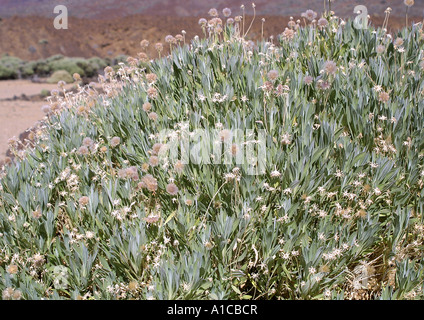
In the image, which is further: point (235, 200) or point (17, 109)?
point (17, 109)

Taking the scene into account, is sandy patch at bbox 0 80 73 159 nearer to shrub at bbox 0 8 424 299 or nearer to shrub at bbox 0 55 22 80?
shrub at bbox 0 55 22 80

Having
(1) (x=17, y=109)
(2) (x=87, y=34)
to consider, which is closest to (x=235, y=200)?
(1) (x=17, y=109)

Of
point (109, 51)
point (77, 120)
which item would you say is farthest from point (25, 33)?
point (77, 120)

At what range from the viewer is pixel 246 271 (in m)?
2.65

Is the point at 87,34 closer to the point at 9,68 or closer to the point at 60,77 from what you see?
the point at 9,68

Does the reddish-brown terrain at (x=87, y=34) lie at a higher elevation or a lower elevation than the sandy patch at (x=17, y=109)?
higher

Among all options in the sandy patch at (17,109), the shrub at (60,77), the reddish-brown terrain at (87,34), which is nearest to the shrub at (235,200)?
the sandy patch at (17,109)

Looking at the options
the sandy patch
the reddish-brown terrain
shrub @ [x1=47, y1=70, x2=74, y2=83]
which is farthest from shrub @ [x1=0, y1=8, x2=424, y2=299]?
the reddish-brown terrain

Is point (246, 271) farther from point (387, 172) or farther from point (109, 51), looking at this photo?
point (109, 51)

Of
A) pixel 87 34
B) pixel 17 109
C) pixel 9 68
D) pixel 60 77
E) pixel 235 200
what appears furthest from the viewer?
pixel 87 34

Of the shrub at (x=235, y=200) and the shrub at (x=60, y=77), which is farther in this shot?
the shrub at (x=60, y=77)

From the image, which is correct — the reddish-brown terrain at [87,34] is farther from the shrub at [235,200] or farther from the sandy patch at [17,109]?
the shrub at [235,200]

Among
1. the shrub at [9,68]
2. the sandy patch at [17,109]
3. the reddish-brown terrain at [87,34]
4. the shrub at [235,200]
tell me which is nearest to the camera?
the shrub at [235,200]

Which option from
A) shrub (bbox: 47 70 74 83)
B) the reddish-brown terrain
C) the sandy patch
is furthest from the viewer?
the reddish-brown terrain
